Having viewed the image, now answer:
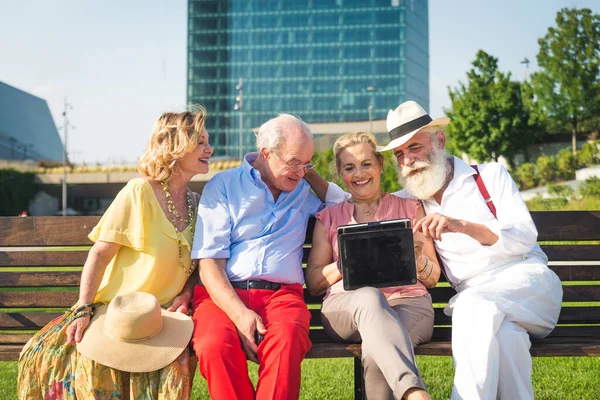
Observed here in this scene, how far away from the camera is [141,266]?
3.30m

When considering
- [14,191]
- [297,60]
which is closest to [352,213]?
[14,191]

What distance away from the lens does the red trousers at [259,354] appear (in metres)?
2.82

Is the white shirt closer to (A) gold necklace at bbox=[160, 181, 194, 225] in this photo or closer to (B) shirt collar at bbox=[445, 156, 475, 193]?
(B) shirt collar at bbox=[445, 156, 475, 193]

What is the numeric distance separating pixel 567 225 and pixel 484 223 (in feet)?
2.28

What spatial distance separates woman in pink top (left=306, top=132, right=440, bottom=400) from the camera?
280 cm

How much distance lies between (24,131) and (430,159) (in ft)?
299

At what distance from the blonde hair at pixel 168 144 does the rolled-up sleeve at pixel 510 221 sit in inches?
66.3

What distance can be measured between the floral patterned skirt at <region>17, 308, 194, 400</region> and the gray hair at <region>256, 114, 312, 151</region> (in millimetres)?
1248

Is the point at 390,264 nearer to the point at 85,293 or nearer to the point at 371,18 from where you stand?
the point at 85,293

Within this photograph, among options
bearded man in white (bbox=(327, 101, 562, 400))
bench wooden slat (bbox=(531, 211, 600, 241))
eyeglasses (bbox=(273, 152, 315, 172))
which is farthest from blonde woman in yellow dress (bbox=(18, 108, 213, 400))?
bench wooden slat (bbox=(531, 211, 600, 241))

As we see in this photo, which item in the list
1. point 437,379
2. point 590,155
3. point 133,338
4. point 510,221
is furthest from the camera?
point 590,155

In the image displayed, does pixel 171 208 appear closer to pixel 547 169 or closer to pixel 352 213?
pixel 352 213

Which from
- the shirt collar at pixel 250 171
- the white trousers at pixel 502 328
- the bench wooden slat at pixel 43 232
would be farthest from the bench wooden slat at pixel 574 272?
the bench wooden slat at pixel 43 232

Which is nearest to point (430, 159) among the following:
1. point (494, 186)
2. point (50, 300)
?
point (494, 186)
